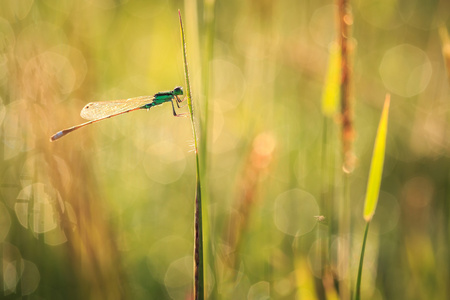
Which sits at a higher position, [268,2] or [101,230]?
[268,2]

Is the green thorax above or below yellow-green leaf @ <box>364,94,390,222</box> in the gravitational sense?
above

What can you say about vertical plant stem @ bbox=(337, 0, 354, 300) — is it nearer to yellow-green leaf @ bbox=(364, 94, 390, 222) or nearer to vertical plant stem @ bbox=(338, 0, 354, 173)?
vertical plant stem @ bbox=(338, 0, 354, 173)

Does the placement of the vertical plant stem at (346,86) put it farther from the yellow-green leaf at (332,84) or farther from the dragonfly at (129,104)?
Answer: the dragonfly at (129,104)

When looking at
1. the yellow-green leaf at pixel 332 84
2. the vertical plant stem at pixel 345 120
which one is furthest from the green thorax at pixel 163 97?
the vertical plant stem at pixel 345 120

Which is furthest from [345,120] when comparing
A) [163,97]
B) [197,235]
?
[163,97]

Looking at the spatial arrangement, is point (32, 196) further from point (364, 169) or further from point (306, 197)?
point (364, 169)

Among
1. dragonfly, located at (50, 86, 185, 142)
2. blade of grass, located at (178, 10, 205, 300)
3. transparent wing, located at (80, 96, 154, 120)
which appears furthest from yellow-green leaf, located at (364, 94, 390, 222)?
transparent wing, located at (80, 96, 154, 120)

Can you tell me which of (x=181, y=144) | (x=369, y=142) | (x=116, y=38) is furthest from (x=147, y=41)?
(x=369, y=142)
